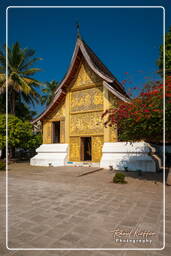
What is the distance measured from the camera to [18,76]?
19.6m

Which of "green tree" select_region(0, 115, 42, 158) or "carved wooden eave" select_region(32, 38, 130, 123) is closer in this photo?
"carved wooden eave" select_region(32, 38, 130, 123)

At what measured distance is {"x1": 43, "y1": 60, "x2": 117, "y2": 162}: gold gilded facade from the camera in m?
13.5

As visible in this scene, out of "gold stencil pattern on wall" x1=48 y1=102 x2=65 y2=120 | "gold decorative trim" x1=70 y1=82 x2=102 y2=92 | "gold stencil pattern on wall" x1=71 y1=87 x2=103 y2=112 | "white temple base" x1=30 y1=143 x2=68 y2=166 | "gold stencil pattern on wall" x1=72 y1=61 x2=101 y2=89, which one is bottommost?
"white temple base" x1=30 y1=143 x2=68 y2=166

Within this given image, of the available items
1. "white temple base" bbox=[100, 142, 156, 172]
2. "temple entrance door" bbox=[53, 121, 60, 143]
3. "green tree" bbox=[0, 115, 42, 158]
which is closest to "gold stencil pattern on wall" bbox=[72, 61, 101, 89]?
"temple entrance door" bbox=[53, 121, 60, 143]

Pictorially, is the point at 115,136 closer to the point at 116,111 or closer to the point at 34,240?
the point at 116,111

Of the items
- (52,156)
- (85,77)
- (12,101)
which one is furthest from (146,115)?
(12,101)

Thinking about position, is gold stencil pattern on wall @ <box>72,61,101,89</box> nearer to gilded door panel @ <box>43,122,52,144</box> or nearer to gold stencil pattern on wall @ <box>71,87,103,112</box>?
gold stencil pattern on wall @ <box>71,87,103,112</box>

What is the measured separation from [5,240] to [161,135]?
21.7 ft

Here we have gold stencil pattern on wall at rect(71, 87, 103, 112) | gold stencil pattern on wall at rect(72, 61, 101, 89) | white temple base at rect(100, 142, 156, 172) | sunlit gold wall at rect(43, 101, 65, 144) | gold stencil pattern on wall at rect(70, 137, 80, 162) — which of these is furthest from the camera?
sunlit gold wall at rect(43, 101, 65, 144)

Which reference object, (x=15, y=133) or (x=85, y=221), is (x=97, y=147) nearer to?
(x=15, y=133)

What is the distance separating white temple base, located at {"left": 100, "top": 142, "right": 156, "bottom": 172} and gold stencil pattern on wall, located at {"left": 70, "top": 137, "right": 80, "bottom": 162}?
8.95 feet

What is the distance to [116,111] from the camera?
7.96 metres

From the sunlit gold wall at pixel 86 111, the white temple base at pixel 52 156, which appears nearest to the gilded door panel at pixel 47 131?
the white temple base at pixel 52 156

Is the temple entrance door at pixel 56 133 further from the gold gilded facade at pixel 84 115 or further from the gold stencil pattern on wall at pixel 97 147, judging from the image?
the gold stencil pattern on wall at pixel 97 147
